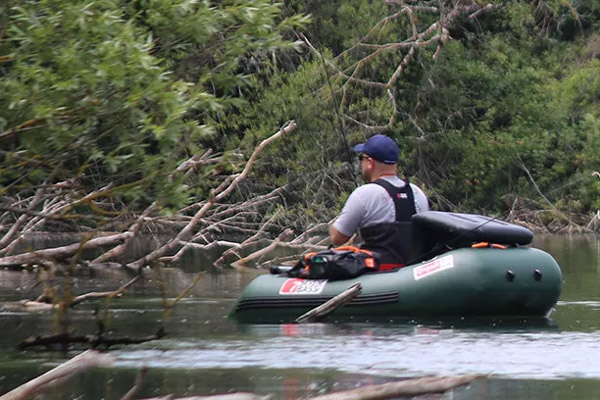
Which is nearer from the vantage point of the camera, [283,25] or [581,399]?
[581,399]

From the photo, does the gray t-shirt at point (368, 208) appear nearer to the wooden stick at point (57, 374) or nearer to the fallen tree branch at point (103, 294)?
the fallen tree branch at point (103, 294)

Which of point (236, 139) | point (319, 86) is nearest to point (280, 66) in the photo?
point (319, 86)

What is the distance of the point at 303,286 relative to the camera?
34.5ft

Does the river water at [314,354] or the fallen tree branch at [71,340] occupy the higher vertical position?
the fallen tree branch at [71,340]

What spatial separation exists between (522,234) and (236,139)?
13.1 metres

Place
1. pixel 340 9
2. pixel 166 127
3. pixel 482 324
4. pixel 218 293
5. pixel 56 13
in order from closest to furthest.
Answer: pixel 56 13, pixel 166 127, pixel 482 324, pixel 218 293, pixel 340 9

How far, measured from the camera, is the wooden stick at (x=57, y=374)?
518 centimetres

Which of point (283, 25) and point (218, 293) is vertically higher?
point (283, 25)

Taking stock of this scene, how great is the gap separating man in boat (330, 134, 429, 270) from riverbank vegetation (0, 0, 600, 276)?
1096 millimetres

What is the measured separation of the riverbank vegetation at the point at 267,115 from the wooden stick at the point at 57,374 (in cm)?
180

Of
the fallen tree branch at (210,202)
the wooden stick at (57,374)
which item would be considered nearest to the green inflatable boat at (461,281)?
the fallen tree branch at (210,202)

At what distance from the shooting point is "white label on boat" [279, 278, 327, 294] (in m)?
10.4

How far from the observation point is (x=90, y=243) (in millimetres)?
10891

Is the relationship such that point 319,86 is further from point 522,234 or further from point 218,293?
point 522,234
